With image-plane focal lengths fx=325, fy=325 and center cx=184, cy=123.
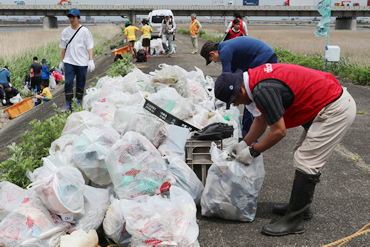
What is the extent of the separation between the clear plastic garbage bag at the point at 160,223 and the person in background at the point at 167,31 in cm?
1285

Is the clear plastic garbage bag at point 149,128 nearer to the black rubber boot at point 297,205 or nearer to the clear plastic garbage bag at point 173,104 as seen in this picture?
the clear plastic garbage bag at point 173,104

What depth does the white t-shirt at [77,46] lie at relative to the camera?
614 cm

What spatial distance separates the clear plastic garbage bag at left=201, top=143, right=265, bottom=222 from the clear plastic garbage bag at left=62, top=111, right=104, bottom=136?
1650mm

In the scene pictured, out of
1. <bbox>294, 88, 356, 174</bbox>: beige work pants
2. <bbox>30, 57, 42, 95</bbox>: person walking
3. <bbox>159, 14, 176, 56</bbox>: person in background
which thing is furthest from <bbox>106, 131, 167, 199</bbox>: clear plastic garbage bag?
<bbox>159, 14, 176, 56</bbox>: person in background

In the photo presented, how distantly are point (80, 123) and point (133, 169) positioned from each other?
134 cm

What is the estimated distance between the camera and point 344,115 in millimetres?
2469

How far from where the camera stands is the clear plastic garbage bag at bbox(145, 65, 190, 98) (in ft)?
17.4

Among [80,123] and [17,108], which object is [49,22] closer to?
[17,108]

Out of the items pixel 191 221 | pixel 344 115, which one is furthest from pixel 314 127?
pixel 191 221

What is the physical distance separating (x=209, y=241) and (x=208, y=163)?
2.78ft

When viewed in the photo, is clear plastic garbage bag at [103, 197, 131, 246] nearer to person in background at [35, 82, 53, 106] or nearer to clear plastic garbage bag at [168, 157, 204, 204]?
clear plastic garbage bag at [168, 157, 204, 204]

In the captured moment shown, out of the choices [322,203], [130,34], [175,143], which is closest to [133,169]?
[175,143]

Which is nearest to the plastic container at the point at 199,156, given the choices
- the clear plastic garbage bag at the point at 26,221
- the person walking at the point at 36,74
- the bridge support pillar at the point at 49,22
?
the clear plastic garbage bag at the point at 26,221

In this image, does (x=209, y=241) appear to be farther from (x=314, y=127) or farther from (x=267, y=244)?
(x=314, y=127)
